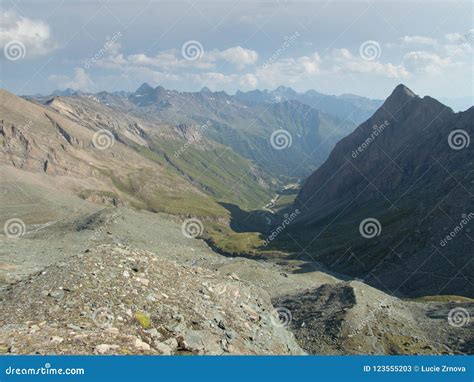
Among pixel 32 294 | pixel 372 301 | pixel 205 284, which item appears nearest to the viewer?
pixel 32 294

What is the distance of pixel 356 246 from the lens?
422 feet

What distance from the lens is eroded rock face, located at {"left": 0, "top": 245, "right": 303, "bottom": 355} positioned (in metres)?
19.7

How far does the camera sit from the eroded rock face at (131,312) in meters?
19.7

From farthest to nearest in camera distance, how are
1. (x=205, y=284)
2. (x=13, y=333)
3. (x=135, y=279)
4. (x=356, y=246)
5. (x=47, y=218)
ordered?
1. (x=47, y=218)
2. (x=356, y=246)
3. (x=205, y=284)
4. (x=135, y=279)
5. (x=13, y=333)

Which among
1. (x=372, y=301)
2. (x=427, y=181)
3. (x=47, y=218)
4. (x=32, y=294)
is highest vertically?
(x=427, y=181)

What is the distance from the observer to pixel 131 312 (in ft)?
75.1

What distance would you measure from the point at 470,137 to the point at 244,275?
155 meters

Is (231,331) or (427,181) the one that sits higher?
(427,181)

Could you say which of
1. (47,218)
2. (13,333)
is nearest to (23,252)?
(13,333)

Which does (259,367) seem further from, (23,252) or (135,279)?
(23,252)

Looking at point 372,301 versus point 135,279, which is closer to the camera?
point 135,279

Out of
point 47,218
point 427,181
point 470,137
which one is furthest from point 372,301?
point 470,137

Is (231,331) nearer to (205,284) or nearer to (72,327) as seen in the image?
(205,284)

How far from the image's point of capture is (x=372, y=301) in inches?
1980
